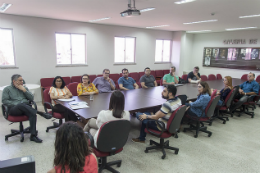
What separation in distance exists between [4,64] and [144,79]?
4488mm

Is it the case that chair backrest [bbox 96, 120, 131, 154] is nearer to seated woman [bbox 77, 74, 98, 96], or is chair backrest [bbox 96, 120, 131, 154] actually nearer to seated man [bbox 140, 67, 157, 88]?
seated woman [bbox 77, 74, 98, 96]

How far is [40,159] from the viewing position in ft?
9.81

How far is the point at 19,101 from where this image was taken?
3639 mm

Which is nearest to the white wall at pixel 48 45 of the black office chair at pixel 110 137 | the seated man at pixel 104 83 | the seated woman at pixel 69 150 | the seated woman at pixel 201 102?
the seated man at pixel 104 83

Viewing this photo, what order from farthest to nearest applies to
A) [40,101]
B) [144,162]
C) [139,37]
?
[139,37]
[40,101]
[144,162]

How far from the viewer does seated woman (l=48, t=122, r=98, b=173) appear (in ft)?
4.30

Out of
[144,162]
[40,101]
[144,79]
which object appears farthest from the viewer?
[40,101]

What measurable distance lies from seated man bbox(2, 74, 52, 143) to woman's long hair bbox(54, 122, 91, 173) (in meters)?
2.48

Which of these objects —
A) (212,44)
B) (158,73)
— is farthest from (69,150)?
(212,44)

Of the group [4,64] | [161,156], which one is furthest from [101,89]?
[4,64]

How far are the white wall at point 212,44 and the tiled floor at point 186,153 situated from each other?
6582 mm

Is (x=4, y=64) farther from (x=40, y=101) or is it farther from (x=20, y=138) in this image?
(x=20, y=138)

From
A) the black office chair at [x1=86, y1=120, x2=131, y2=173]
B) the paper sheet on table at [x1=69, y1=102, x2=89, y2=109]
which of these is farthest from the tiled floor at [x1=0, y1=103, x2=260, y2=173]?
the paper sheet on table at [x1=69, y1=102, x2=89, y2=109]

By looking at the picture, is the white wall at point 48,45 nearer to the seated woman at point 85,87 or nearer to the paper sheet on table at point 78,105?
the seated woman at point 85,87
